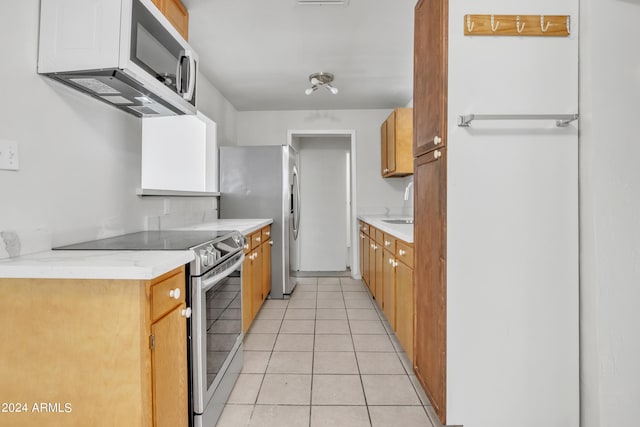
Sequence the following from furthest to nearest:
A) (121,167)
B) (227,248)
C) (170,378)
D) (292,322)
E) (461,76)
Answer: (292,322)
(121,167)
(227,248)
(461,76)
(170,378)

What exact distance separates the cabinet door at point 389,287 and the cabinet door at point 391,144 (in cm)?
138

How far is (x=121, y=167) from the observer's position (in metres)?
1.89

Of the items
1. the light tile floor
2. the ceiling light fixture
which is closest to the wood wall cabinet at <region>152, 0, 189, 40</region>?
the ceiling light fixture

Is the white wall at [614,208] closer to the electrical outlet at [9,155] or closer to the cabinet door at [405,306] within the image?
the cabinet door at [405,306]

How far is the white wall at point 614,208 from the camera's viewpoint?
1.35m

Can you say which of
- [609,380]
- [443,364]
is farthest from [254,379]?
[609,380]

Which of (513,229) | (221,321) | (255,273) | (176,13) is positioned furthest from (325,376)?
(176,13)

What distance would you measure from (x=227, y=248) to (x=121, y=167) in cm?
77

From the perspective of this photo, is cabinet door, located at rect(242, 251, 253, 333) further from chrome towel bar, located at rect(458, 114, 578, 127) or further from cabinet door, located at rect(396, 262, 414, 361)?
chrome towel bar, located at rect(458, 114, 578, 127)

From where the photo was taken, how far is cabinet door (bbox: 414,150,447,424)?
1514mm

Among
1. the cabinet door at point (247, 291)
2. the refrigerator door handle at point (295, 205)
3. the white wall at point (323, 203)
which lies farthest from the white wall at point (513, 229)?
the white wall at point (323, 203)

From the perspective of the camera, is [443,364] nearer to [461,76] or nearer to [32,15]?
[461,76]

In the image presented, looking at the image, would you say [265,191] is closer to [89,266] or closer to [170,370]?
[170,370]

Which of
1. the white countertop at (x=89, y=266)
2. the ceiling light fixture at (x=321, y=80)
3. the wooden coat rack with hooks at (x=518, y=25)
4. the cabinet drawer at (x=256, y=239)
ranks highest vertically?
the ceiling light fixture at (x=321, y=80)
